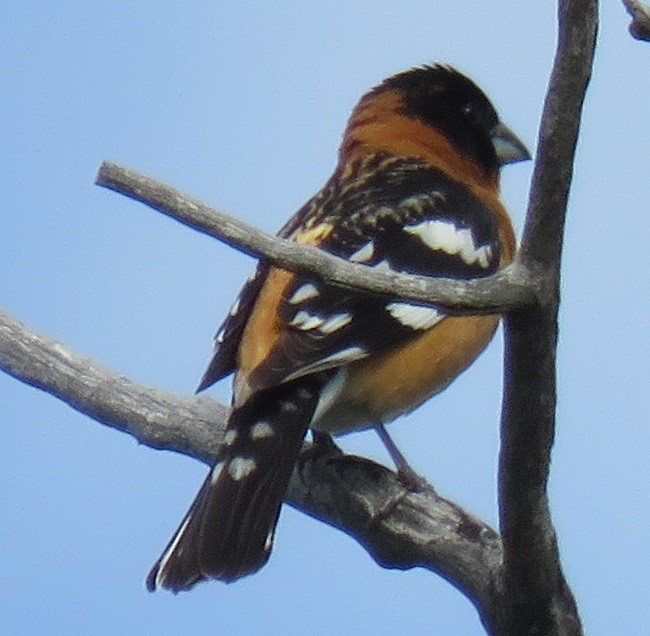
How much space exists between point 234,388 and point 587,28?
1.89m

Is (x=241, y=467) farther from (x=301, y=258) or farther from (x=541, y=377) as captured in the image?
(x=301, y=258)

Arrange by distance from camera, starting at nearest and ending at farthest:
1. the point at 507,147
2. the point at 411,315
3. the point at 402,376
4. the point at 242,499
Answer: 1. the point at 242,499
2. the point at 411,315
3. the point at 402,376
4. the point at 507,147

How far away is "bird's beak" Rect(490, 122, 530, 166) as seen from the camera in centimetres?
593

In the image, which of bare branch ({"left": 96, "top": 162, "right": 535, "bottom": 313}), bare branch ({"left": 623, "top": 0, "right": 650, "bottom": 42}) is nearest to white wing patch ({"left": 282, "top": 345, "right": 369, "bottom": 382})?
bare branch ({"left": 96, "top": 162, "right": 535, "bottom": 313})

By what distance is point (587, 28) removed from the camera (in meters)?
2.97

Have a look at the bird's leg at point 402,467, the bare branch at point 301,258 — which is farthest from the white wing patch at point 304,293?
the bare branch at point 301,258

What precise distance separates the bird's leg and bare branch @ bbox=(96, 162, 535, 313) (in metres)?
1.50

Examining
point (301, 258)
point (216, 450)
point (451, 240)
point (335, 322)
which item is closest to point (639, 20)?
point (301, 258)

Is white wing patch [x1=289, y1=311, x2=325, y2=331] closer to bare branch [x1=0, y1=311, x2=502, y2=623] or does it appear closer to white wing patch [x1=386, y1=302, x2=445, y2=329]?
white wing patch [x1=386, y1=302, x2=445, y2=329]

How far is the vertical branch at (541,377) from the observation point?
3.00 m

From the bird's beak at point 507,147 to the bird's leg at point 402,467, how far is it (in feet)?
5.25

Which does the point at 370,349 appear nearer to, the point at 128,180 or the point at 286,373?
the point at 286,373

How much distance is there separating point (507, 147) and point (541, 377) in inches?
111

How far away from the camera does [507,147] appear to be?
5930mm
